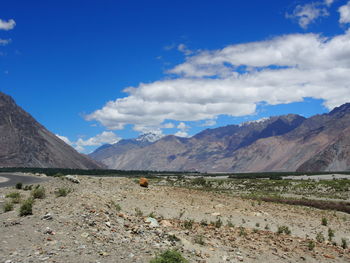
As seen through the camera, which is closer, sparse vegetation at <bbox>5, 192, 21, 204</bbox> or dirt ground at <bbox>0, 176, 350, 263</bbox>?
dirt ground at <bbox>0, 176, 350, 263</bbox>

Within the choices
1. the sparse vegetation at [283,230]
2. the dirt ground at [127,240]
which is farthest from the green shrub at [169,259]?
the sparse vegetation at [283,230]

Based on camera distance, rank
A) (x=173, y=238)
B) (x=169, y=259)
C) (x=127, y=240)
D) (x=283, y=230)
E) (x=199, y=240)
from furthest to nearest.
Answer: (x=283, y=230) → (x=199, y=240) → (x=173, y=238) → (x=127, y=240) → (x=169, y=259)

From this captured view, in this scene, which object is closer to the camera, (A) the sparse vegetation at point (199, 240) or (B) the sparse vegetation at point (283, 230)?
(A) the sparse vegetation at point (199, 240)

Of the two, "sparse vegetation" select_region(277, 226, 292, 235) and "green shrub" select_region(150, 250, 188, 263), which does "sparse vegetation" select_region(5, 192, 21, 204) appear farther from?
"sparse vegetation" select_region(277, 226, 292, 235)

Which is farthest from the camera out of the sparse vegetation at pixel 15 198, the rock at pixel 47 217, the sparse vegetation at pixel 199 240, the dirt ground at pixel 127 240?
the sparse vegetation at pixel 15 198

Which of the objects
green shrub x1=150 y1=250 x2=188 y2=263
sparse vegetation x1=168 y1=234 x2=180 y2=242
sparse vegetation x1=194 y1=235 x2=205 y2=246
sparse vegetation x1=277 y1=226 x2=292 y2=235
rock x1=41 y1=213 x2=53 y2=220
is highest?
rock x1=41 y1=213 x2=53 y2=220

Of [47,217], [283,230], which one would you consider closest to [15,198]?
[47,217]

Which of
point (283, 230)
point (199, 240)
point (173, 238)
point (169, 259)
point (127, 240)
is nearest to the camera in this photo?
point (169, 259)

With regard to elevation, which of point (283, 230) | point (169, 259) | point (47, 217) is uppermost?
point (47, 217)

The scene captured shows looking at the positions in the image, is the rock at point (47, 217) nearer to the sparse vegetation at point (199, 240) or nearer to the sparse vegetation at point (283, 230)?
the sparse vegetation at point (199, 240)

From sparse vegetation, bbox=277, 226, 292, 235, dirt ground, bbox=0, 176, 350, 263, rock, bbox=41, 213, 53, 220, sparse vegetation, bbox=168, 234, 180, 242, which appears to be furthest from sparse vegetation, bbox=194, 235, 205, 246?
sparse vegetation, bbox=277, 226, 292, 235

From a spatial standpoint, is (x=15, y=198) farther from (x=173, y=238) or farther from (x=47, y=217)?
(x=173, y=238)

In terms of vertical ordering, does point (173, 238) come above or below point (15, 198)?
below

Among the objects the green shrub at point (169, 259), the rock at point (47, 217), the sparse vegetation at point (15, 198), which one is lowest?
the green shrub at point (169, 259)
